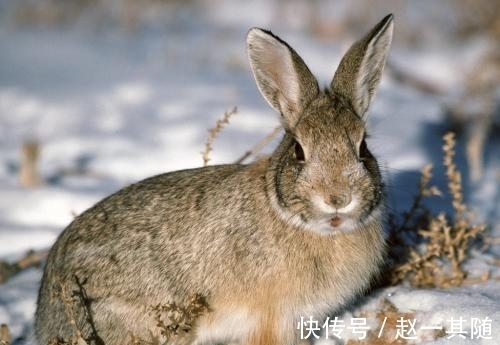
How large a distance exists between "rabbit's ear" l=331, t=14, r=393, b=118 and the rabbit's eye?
39 cm

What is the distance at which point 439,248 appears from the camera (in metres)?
4.22

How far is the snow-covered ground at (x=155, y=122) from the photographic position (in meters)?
4.54

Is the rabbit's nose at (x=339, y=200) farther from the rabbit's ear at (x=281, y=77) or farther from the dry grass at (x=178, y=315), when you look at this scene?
the dry grass at (x=178, y=315)

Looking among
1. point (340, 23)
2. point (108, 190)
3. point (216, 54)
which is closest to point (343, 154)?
point (108, 190)

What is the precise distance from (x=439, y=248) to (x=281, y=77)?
49.0 inches

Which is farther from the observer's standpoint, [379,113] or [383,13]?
[383,13]

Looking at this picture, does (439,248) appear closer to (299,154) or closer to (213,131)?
(299,154)

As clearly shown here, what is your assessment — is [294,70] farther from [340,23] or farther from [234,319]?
[340,23]

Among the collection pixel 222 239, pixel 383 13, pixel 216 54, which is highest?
pixel 383 13

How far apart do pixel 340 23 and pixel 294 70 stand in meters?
7.43

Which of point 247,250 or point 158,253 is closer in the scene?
point 247,250

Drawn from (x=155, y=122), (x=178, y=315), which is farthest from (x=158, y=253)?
(x=155, y=122)

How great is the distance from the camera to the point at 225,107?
7.41 metres

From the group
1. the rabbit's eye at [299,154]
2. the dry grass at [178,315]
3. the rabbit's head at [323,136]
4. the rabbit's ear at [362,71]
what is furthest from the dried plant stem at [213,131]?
the dry grass at [178,315]
